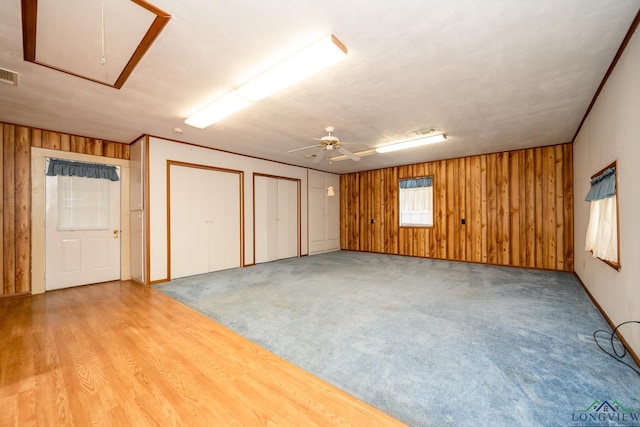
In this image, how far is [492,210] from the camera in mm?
6234

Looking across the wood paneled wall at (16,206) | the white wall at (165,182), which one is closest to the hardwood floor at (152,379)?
the wood paneled wall at (16,206)

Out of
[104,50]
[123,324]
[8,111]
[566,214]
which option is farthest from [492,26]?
[8,111]

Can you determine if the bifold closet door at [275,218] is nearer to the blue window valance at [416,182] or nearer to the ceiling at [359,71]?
the ceiling at [359,71]

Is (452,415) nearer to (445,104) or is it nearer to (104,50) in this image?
(445,104)

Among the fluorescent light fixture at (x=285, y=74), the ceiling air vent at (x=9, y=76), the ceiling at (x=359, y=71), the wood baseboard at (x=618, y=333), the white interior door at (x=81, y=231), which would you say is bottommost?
the wood baseboard at (x=618, y=333)

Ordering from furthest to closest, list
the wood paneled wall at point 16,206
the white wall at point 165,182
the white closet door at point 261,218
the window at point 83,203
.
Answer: the white closet door at point 261,218
the white wall at point 165,182
the window at point 83,203
the wood paneled wall at point 16,206

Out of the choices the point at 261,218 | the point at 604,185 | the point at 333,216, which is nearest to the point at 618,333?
the point at 604,185

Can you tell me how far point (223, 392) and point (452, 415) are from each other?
4.77 feet

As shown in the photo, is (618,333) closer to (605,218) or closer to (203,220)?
(605,218)

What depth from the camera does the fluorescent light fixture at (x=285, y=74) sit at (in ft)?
6.93

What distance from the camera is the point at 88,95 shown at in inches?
122

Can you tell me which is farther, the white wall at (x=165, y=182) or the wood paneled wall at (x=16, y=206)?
the white wall at (x=165, y=182)

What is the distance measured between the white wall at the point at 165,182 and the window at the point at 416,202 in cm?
423

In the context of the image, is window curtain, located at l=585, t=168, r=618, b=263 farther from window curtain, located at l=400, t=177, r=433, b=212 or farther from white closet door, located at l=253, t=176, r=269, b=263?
white closet door, located at l=253, t=176, r=269, b=263
